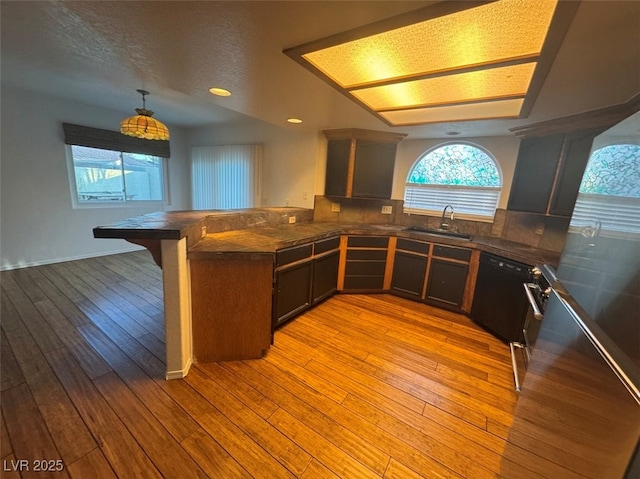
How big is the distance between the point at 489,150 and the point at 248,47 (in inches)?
123

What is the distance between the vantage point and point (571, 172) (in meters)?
2.28

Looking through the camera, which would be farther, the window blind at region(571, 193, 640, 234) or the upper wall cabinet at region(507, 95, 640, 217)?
the upper wall cabinet at region(507, 95, 640, 217)

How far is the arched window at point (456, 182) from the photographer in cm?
321

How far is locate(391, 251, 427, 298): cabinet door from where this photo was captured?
123 inches

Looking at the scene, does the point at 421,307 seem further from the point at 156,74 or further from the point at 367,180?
the point at 156,74

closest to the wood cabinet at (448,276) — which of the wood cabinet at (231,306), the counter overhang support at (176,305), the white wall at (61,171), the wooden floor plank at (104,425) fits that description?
the white wall at (61,171)

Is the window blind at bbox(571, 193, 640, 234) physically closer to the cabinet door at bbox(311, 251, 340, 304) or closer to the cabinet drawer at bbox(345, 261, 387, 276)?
the cabinet door at bbox(311, 251, 340, 304)

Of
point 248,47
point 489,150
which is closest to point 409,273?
point 489,150

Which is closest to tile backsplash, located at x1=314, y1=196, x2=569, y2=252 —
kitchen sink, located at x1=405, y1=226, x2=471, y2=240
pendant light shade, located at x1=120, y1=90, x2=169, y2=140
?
kitchen sink, located at x1=405, y1=226, x2=471, y2=240

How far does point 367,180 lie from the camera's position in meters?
3.41

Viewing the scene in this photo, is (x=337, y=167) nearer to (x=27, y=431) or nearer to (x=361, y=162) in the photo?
(x=361, y=162)

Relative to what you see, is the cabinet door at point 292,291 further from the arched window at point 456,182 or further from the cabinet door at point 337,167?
the arched window at point 456,182

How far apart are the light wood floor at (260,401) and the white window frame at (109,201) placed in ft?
6.94

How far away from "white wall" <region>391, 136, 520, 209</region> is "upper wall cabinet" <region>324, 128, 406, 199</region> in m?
0.31
